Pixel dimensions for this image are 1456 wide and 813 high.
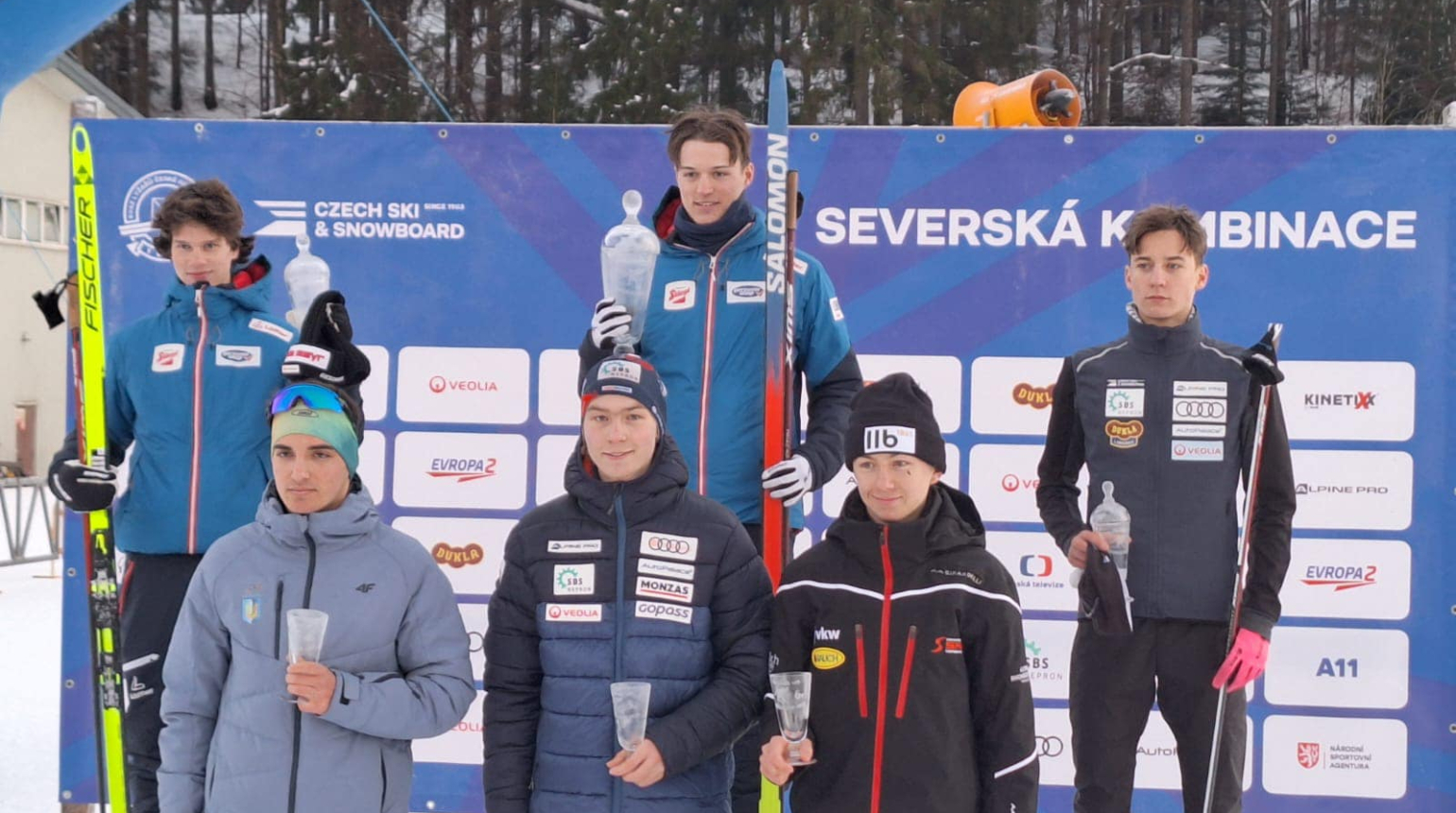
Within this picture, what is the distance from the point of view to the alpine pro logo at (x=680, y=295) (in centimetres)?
296

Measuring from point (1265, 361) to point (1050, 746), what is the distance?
1.65 m

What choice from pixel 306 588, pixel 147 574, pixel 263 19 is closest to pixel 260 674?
pixel 306 588

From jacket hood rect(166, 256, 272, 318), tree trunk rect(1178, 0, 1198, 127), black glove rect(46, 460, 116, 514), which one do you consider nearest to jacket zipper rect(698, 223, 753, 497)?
jacket hood rect(166, 256, 272, 318)

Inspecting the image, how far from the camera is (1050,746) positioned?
4.10 meters

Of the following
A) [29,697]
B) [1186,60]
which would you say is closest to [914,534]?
[29,697]

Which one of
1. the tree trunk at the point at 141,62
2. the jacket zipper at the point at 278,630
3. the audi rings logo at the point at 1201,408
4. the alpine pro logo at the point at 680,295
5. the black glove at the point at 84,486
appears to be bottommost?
the jacket zipper at the point at 278,630

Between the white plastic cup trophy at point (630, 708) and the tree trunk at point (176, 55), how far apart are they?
27.1 m

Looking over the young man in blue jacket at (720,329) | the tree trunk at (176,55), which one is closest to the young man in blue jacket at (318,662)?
the young man in blue jacket at (720,329)

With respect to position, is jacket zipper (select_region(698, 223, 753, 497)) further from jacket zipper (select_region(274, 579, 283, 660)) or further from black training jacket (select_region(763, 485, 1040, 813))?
jacket zipper (select_region(274, 579, 283, 660))

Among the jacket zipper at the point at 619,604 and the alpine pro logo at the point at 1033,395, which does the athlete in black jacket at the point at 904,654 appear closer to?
the jacket zipper at the point at 619,604

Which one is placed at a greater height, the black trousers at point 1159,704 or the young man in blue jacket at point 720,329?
the young man in blue jacket at point 720,329

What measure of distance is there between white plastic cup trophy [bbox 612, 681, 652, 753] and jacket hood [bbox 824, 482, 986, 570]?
1.56ft

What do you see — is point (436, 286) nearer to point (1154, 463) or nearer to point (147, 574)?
point (147, 574)

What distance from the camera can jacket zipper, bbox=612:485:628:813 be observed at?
2.39 m
